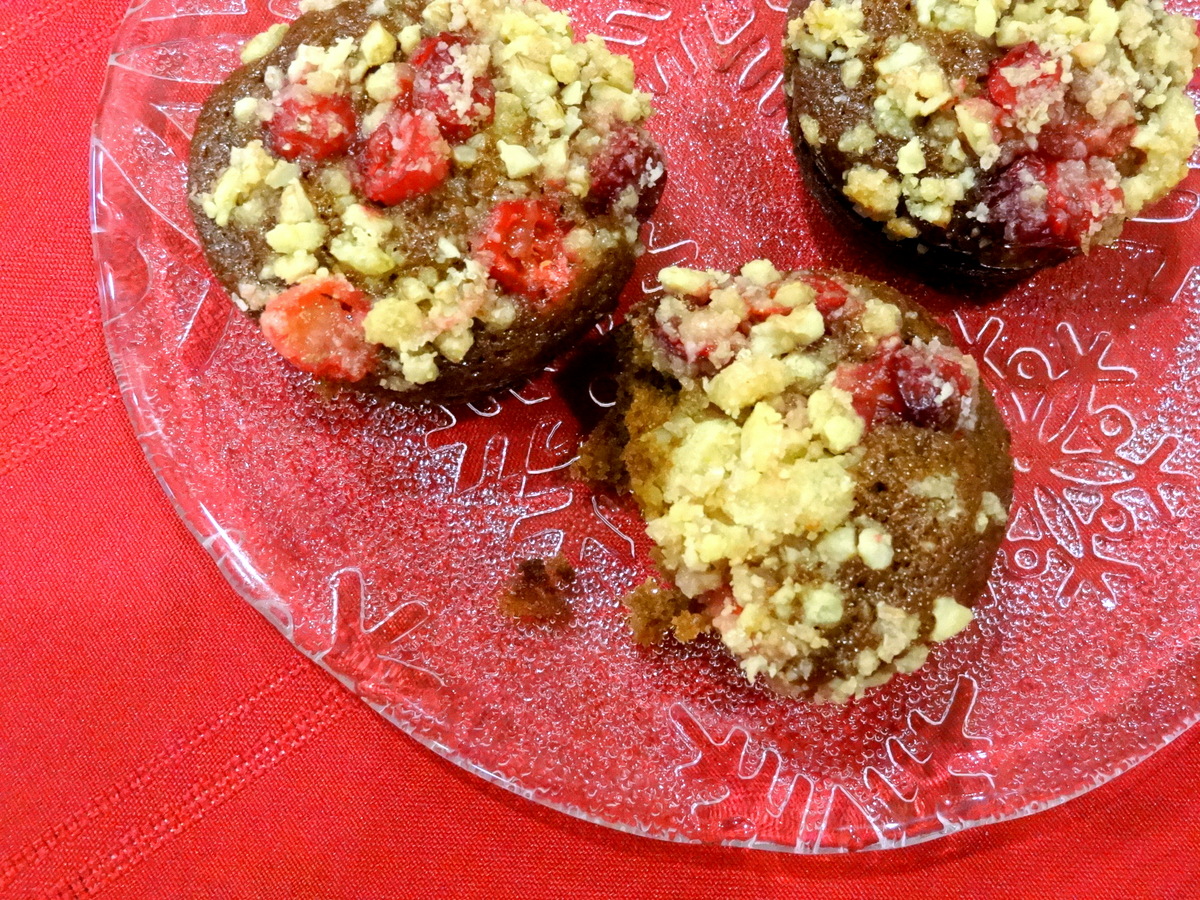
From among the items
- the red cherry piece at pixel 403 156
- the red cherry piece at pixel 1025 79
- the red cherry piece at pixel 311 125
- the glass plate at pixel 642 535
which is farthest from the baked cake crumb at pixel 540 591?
the red cherry piece at pixel 1025 79

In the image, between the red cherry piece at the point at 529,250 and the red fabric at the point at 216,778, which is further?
the red fabric at the point at 216,778

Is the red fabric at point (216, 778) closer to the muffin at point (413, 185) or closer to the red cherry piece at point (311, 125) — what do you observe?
the muffin at point (413, 185)

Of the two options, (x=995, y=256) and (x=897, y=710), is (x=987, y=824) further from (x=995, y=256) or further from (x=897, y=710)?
(x=995, y=256)

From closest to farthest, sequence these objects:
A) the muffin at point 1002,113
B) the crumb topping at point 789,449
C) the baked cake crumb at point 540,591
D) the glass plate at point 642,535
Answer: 1. the crumb topping at point 789,449
2. the muffin at point 1002,113
3. the glass plate at point 642,535
4. the baked cake crumb at point 540,591

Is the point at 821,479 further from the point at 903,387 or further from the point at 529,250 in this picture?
the point at 529,250

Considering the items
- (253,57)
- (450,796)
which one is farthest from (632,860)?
(253,57)

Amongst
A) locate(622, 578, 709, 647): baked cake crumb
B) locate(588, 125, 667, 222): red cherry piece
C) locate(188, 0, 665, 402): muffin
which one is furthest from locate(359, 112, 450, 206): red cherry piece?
locate(622, 578, 709, 647): baked cake crumb

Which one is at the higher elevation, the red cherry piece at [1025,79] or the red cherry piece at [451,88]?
the red cherry piece at [451,88]
